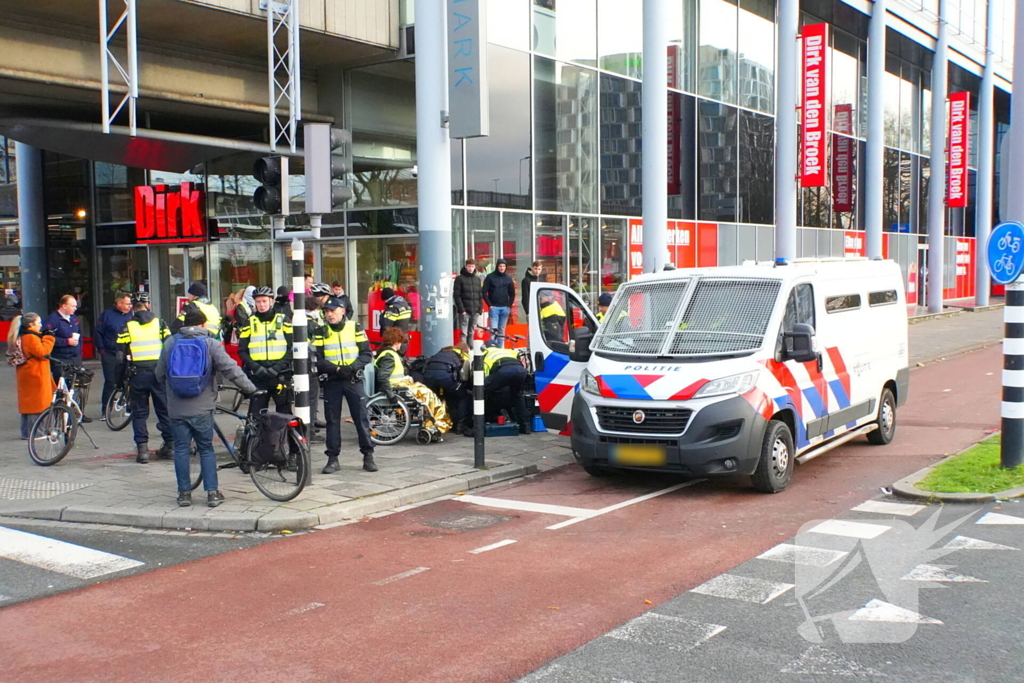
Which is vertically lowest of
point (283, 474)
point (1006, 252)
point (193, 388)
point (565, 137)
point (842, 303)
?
point (283, 474)

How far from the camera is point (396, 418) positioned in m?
11.7

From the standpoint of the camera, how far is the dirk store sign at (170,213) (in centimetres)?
2164

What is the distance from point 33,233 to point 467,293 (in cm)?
1334

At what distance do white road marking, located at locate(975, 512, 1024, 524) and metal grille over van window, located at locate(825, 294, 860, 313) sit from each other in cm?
288

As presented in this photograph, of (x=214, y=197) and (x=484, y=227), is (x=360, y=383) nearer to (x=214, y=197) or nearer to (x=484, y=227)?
(x=484, y=227)

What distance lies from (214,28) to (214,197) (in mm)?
6350

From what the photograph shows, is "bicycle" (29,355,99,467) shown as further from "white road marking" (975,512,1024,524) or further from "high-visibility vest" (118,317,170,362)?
"white road marking" (975,512,1024,524)

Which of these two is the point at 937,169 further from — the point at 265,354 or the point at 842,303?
the point at 265,354

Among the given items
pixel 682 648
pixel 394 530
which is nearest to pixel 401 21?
pixel 394 530

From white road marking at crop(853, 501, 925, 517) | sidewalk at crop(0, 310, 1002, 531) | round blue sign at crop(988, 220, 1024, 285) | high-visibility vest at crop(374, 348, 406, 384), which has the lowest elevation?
sidewalk at crop(0, 310, 1002, 531)

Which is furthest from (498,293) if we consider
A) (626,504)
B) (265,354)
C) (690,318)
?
(626,504)

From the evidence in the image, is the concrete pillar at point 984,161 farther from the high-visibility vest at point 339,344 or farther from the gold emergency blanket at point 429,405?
the high-visibility vest at point 339,344

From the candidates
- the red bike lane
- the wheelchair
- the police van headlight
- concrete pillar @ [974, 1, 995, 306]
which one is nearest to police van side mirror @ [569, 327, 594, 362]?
the red bike lane

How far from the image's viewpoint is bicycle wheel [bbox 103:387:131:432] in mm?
12969
